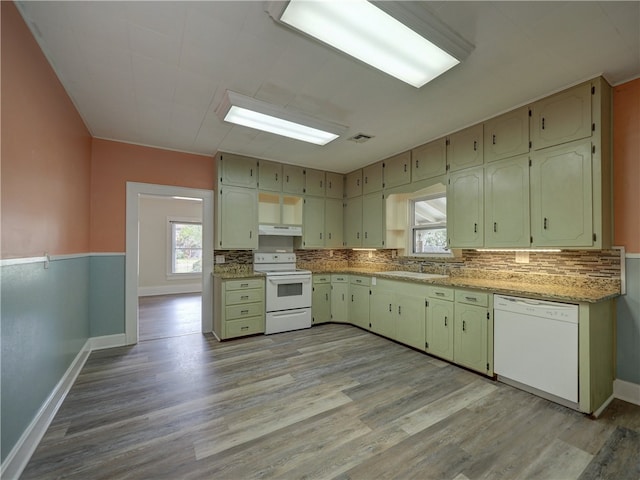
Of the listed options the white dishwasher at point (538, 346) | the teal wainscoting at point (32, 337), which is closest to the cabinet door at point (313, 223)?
the white dishwasher at point (538, 346)

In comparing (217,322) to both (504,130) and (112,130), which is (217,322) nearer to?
(112,130)

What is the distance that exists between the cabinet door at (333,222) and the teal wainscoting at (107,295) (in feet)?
10.1

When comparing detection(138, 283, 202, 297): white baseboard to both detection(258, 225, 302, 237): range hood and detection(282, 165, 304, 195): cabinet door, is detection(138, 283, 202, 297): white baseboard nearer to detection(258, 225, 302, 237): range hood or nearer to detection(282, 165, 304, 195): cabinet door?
detection(258, 225, 302, 237): range hood

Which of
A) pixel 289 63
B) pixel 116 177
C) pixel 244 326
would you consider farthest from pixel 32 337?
pixel 289 63

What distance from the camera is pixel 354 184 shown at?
16.5 ft

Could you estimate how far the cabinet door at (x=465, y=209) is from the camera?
10.2ft

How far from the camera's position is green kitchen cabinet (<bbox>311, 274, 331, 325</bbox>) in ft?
15.0

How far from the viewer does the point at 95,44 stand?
1.92 m

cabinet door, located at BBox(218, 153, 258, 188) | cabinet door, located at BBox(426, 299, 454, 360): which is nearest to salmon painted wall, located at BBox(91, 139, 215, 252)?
cabinet door, located at BBox(218, 153, 258, 188)

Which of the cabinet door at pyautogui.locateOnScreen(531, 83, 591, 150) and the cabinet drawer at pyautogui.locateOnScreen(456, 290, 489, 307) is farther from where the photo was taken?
the cabinet drawer at pyautogui.locateOnScreen(456, 290, 489, 307)

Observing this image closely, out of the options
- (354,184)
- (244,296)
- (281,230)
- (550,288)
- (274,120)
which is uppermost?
(274,120)

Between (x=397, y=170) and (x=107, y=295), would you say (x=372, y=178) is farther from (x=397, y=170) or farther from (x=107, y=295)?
(x=107, y=295)

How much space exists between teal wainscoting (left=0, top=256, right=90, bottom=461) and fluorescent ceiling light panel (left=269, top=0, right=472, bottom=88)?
2133 millimetres

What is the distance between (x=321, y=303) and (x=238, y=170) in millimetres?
2461
